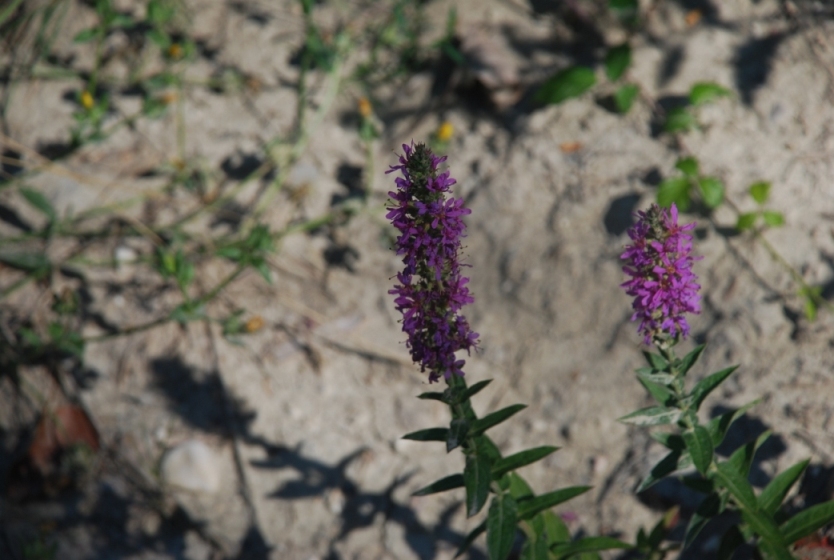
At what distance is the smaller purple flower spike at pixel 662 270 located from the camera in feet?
6.57

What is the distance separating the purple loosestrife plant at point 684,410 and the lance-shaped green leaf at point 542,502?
246mm

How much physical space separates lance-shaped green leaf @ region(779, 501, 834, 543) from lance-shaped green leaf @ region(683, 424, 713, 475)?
41 cm

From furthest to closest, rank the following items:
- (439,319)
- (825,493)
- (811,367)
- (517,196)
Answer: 1. (517,196)
2. (811,367)
3. (825,493)
4. (439,319)

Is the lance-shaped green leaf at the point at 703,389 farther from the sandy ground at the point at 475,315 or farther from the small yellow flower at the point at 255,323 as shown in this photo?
the small yellow flower at the point at 255,323

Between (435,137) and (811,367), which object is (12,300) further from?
(811,367)

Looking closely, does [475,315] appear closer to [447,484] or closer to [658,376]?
[447,484]

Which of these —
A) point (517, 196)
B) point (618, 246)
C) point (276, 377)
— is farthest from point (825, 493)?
point (276, 377)

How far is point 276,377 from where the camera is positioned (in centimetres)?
361

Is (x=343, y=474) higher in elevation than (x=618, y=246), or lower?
lower

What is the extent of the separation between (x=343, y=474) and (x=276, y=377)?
0.60 metres

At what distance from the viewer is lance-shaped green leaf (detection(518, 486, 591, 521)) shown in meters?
2.35

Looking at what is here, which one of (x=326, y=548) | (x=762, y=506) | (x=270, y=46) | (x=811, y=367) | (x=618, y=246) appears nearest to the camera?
(x=762, y=506)

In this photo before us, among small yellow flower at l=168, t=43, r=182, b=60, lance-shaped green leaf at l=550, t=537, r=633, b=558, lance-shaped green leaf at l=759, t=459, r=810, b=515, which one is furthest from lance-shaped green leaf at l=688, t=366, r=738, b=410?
small yellow flower at l=168, t=43, r=182, b=60

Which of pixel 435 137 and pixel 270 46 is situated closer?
pixel 435 137
